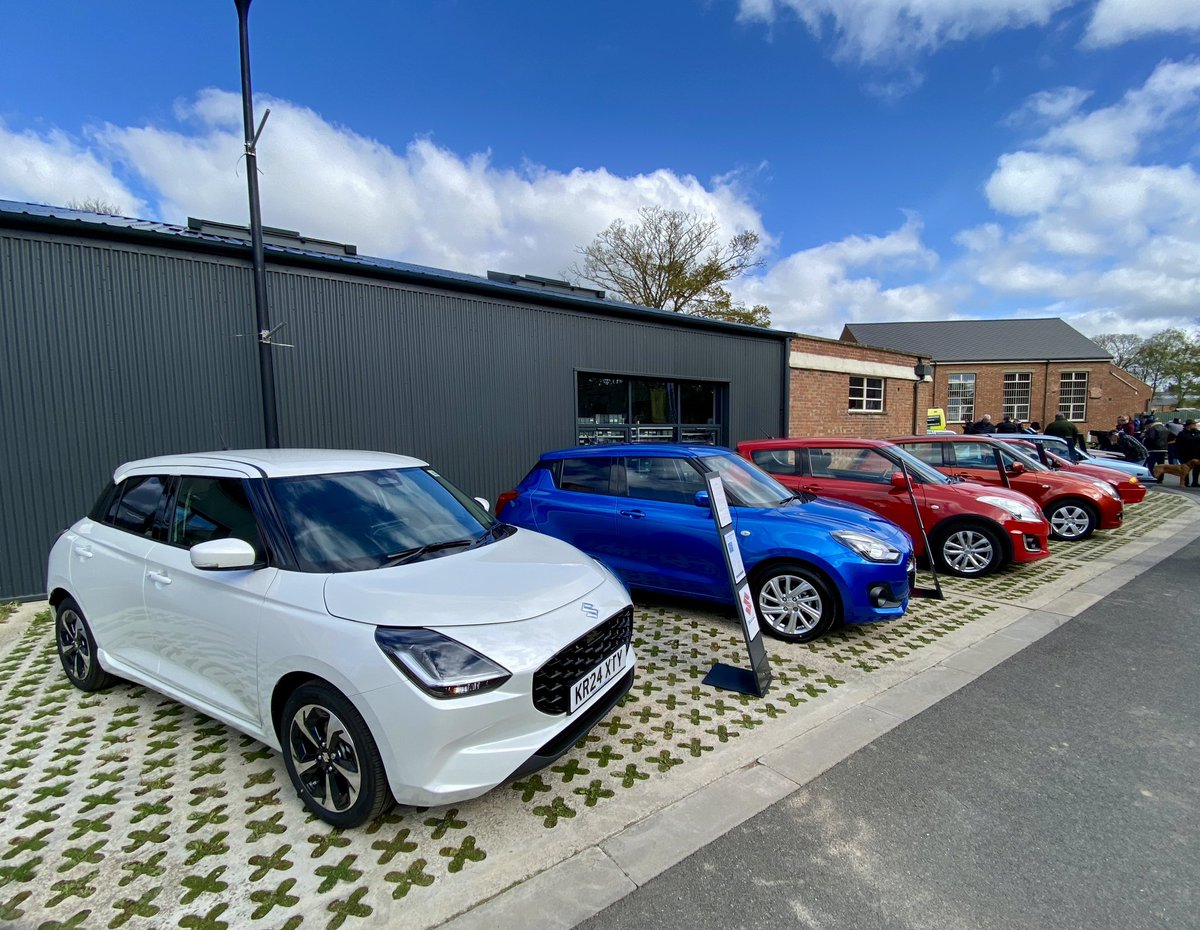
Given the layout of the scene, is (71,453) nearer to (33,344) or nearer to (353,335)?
(33,344)

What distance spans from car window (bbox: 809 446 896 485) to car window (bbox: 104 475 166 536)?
6377mm

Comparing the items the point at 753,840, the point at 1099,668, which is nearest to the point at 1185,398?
the point at 1099,668

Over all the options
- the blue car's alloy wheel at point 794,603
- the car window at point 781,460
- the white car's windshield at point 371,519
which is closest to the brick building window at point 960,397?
the car window at point 781,460

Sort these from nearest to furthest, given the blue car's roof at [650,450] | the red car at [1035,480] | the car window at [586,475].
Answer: the blue car's roof at [650,450] → the car window at [586,475] → the red car at [1035,480]

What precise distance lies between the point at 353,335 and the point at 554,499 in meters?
4.19

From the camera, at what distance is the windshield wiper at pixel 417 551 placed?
276cm

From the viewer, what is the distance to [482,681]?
2250mm

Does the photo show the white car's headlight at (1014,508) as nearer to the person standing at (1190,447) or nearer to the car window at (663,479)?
the car window at (663,479)

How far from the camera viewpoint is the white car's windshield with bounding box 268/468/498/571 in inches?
108

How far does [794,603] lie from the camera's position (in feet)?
15.4

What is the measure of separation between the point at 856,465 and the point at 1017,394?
41.5 m

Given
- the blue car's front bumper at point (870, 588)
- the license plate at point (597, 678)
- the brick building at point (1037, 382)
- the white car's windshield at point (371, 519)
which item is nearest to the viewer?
the license plate at point (597, 678)

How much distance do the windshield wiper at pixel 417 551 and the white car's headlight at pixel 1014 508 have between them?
609cm

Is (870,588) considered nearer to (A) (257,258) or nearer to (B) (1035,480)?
(B) (1035,480)
